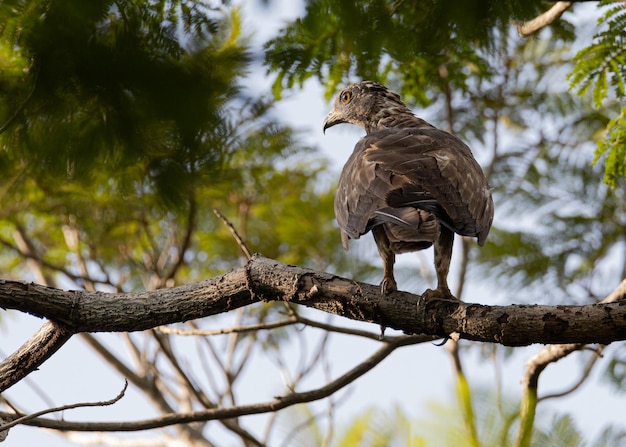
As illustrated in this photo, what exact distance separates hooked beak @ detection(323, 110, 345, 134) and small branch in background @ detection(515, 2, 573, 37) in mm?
1710

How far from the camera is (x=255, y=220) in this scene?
34.4 ft

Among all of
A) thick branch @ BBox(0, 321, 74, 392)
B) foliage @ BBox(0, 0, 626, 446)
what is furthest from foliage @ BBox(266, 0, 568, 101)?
thick branch @ BBox(0, 321, 74, 392)

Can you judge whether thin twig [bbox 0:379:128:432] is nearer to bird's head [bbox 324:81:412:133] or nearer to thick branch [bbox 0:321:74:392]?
thick branch [bbox 0:321:74:392]

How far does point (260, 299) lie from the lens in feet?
14.0

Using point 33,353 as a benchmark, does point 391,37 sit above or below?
above

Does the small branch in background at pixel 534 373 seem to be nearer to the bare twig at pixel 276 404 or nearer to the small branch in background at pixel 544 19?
the bare twig at pixel 276 404

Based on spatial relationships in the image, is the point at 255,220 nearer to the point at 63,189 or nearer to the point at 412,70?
the point at 63,189

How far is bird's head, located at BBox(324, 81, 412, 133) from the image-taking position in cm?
673

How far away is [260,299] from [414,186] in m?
1.03

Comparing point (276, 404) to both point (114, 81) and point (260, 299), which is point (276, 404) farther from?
point (114, 81)

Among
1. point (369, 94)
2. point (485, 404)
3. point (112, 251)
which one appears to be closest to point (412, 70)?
point (369, 94)

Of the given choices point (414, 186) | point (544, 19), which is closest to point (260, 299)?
point (414, 186)

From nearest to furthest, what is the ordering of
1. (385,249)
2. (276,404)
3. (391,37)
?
(391,37), (385,249), (276,404)

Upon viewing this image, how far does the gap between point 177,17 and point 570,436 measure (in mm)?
2956
